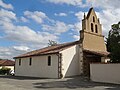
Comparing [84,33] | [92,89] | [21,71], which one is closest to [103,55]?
[84,33]

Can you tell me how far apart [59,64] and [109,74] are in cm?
836

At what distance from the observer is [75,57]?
90.7 feet

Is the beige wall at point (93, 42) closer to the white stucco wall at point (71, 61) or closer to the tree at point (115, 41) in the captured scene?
the white stucco wall at point (71, 61)

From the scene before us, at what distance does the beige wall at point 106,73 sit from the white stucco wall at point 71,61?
18.0 ft

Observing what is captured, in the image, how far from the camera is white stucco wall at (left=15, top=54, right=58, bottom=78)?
86.9ft

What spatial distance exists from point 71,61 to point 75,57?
3.26 feet

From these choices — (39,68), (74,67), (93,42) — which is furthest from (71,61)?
(93,42)

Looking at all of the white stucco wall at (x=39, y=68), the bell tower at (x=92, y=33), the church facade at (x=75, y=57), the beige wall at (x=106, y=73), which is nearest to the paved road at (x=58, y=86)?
the beige wall at (x=106, y=73)

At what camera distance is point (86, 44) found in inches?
1141

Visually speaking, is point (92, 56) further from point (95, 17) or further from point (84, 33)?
point (95, 17)

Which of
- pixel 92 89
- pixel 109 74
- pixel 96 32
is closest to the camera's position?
pixel 92 89

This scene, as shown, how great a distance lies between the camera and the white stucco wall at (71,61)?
26047mm

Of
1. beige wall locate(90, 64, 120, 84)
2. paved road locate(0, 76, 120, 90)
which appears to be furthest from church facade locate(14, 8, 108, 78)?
paved road locate(0, 76, 120, 90)

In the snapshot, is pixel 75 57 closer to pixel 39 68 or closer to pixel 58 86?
pixel 39 68
